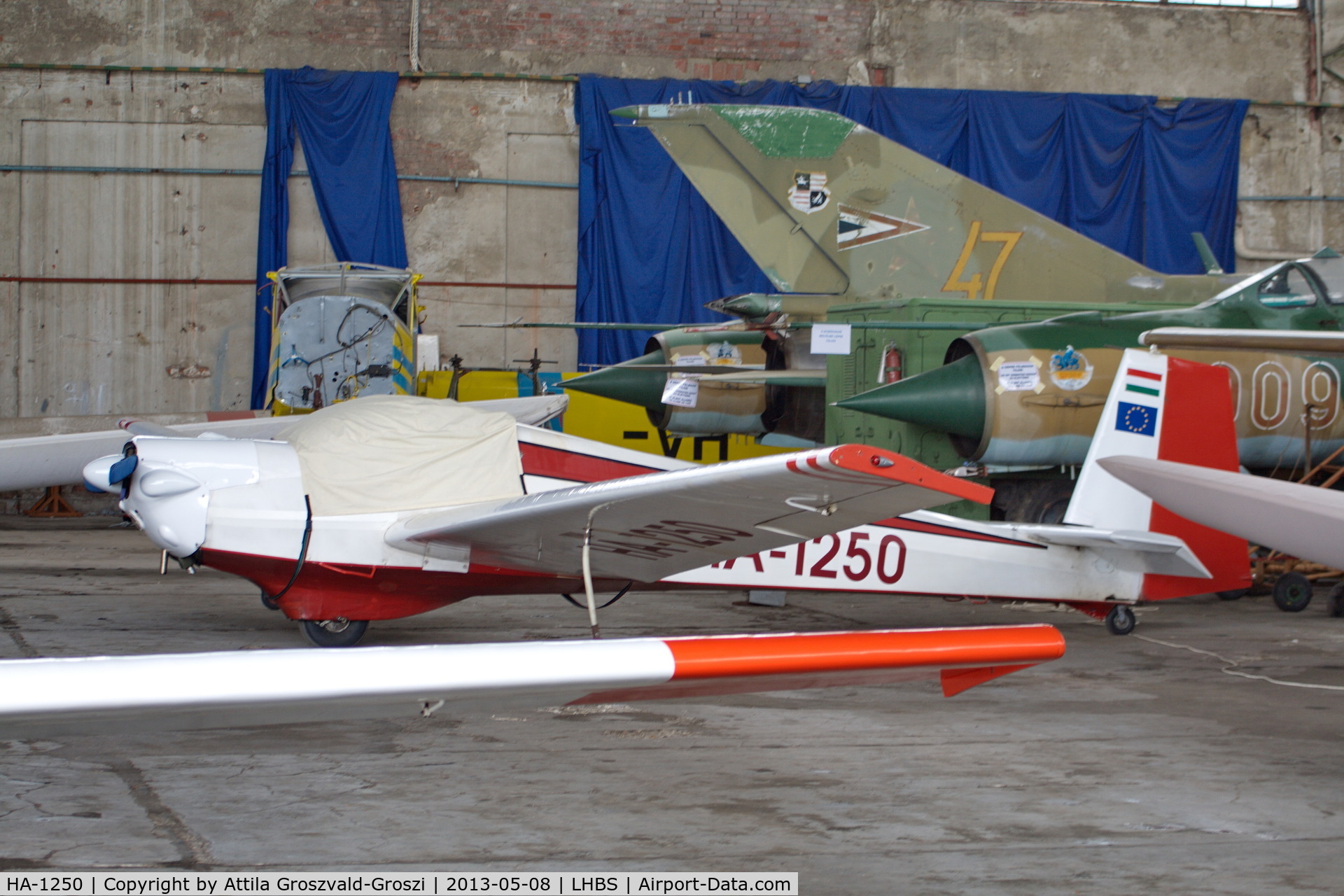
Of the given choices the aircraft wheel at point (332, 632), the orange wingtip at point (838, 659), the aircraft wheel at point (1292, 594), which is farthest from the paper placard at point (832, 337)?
the orange wingtip at point (838, 659)

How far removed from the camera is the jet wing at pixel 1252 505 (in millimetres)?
3398

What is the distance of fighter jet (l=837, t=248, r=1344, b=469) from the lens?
294 inches

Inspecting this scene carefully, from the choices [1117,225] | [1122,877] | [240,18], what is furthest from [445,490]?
[1117,225]

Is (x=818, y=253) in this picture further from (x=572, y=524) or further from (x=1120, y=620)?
(x=572, y=524)

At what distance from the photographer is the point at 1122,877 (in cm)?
278

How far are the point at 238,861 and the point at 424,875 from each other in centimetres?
48

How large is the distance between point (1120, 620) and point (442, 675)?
18.2 ft

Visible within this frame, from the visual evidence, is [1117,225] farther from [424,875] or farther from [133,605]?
[424,875]

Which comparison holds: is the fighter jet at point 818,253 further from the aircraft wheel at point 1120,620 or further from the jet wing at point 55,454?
the aircraft wheel at point 1120,620

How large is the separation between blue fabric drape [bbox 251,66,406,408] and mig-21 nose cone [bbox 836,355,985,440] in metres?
9.96

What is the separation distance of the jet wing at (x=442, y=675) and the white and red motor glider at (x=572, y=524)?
1.78 meters

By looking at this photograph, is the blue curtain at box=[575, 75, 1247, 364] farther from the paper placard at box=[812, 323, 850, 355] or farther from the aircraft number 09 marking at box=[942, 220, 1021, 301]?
the paper placard at box=[812, 323, 850, 355]

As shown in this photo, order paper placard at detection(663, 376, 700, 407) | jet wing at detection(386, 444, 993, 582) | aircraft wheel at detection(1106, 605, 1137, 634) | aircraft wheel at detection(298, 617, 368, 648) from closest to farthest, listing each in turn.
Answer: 1. jet wing at detection(386, 444, 993, 582)
2. aircraft wheel at detection(298, 617, 368, 648)
3. aircraft wheel at detection(1106, 605, 1137, 634)
4. paper placard at detection(663, 376, 700, 407)

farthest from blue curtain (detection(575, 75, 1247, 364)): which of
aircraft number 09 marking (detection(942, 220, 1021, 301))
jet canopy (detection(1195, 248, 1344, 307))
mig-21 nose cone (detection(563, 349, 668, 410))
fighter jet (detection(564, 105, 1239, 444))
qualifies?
jet canopy (detection(1195, 248, 1344, 307))
